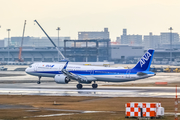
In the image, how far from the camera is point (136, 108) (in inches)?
1126

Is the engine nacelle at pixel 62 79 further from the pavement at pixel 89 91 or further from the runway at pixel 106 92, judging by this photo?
the runway at pixel 106 92

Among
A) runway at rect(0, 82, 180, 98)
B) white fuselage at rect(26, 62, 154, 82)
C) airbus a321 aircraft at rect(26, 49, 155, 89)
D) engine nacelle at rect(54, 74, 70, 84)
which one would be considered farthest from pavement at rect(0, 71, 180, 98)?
white fuselage at rect(26, 62, 154, 82)

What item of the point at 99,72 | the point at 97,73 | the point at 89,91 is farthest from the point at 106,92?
the point at 97,73

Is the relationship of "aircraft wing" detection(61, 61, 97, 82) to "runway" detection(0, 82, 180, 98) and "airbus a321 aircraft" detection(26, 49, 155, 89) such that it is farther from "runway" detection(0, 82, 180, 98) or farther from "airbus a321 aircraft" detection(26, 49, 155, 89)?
"runway" detection(0, 82, 180, 98)

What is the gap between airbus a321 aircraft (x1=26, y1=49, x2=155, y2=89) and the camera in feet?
185

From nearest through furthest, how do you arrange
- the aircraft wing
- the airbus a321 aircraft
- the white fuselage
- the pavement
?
the pavement
the airbus a321 aircraft
the white fuselage
the aircraft wing

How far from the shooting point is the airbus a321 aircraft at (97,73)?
185 feet

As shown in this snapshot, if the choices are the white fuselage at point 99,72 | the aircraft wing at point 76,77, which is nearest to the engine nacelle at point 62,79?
the aircraft wing at point 76,77

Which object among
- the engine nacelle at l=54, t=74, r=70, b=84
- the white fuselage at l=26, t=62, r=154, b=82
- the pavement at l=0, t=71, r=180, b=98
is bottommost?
the pavement at l=0, t=71, r=180, b=98

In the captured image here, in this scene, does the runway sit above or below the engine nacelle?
below

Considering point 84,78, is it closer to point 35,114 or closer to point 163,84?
point 163,84

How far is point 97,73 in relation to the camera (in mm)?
59469

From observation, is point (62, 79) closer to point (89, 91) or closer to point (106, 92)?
point (89, 91)

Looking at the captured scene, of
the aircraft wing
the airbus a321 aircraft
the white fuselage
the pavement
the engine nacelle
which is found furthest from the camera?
the engine nacelle
